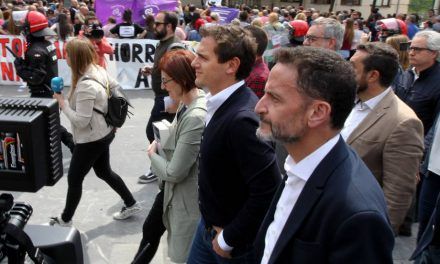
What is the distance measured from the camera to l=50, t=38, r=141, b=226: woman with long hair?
355cm

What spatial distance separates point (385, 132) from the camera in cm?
239

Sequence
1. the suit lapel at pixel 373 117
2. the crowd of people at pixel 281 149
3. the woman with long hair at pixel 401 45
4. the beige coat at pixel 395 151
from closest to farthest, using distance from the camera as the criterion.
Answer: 1. the crowd of people at pixel 281 149
2. the beige coat at pixel 395 151
3. the suit lapel at pixel 373 117
4. the woman with long hair at pixel 401 45

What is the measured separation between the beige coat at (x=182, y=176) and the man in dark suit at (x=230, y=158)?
0.87ft

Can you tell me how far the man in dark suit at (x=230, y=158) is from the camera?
2045 mm

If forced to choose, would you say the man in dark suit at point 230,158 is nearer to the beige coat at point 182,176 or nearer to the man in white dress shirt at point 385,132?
the beige coat at point 182,176

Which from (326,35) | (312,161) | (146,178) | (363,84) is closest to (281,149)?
(326,35)

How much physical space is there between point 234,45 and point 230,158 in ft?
1.96

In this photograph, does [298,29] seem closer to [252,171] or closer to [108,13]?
[252,171]

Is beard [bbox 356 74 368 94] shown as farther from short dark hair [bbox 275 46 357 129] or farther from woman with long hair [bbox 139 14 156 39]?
woman with long hair [bbox 139 14 156 39]

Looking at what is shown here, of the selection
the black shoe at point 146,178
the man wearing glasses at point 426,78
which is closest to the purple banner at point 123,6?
the black shoe at point 146,178

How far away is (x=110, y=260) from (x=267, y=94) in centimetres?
254

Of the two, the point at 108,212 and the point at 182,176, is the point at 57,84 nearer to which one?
the point at 108,212

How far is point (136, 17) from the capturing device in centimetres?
1105

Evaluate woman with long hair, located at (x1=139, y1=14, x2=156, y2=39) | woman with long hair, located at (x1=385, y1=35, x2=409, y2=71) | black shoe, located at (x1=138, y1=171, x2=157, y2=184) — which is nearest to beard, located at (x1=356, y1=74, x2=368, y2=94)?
woman with long hair, located at (x1=385, y1=35, x2=409, y2=71)
